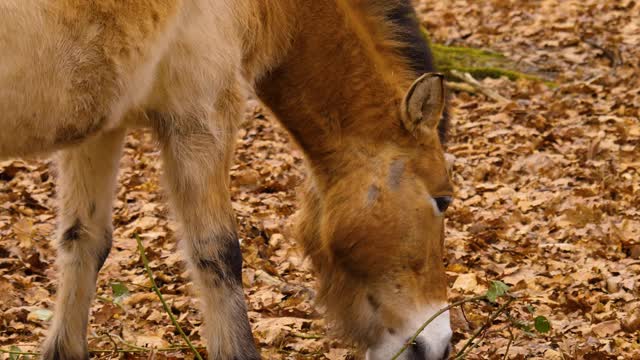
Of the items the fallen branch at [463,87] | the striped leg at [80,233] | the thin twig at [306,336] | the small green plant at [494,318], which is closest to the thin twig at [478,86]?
the fallen branch at [463,87]

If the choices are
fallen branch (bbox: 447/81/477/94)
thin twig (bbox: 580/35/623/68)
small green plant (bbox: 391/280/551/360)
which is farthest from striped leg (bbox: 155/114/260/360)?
thin twig (bbox: 580/35/623/68)

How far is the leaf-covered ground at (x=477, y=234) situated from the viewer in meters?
4.80

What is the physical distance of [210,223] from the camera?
4062mm

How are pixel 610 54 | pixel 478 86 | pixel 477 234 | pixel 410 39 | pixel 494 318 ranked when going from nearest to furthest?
pixel 494 318
pixel 410 39
pixel 477 234
pixel 478 86
pixel 610 54

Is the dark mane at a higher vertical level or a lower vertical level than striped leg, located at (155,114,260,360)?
higher

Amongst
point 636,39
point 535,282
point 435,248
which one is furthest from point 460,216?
point 636,39

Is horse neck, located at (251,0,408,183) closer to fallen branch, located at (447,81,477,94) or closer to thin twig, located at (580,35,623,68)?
fallen branch, located at (447,81,477,94)

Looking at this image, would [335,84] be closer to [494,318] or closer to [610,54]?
[494,318]

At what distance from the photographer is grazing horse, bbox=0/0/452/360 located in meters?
3.84

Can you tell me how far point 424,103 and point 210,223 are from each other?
3.49 feet

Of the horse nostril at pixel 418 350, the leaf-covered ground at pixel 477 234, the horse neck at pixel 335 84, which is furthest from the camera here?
the leaf-covered ground at pixel 477 234

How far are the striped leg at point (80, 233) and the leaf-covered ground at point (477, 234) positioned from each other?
13 cm

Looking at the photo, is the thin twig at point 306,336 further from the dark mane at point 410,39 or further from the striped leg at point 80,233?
the dark mane at point 410,39

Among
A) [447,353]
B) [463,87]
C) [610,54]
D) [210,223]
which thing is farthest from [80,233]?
[610,54]
